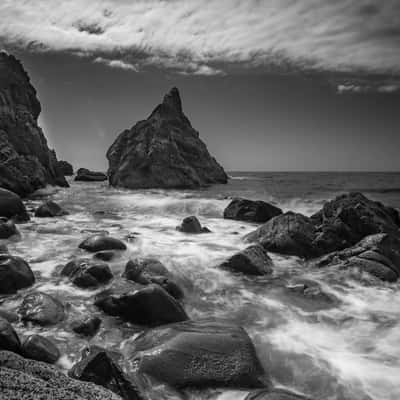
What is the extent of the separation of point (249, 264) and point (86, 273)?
4257 millimetres

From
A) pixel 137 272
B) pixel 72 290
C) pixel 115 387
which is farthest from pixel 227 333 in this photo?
pixel 72 290

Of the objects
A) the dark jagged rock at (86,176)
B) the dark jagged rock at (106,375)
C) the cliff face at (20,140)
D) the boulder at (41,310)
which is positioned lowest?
the dark jagged rock at (86,176)

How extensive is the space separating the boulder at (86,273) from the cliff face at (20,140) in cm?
2291

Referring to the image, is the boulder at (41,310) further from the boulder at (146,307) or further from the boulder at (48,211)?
the boulder at (48,211)

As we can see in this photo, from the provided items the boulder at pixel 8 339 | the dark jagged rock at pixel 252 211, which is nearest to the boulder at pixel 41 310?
the boulder at pixel 8 339

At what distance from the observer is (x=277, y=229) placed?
10977mm

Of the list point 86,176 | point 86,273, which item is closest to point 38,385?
point 86,273

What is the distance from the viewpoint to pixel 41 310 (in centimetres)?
504

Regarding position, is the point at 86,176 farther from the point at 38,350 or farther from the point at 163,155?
the point at 38,350

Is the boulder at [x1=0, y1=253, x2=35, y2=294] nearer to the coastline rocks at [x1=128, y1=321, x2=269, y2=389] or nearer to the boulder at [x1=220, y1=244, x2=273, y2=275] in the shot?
the coastline rocks at [x1=128, y1=321, x2=269, y2=389]

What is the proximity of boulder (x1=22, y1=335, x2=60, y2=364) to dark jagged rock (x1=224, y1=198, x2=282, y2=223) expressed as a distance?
13673mm

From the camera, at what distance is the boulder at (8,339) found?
3.55 metres

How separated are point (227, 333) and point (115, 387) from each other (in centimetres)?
187

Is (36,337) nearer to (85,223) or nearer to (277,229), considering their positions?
(277,229)
